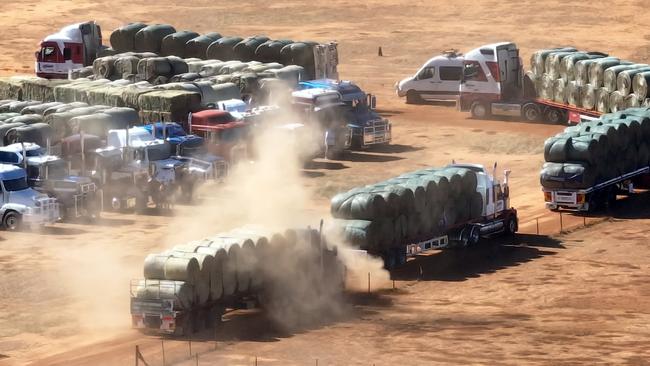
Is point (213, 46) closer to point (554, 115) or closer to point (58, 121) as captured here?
point (554, 115)

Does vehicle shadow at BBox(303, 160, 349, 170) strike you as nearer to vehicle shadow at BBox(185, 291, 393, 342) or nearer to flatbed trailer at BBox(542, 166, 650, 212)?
flatbed trailer at BBox(542, 166, 650, 212)

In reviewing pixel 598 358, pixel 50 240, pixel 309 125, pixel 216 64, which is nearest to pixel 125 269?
pixel 50 240

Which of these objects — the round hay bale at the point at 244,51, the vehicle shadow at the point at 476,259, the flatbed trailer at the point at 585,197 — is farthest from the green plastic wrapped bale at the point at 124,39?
the vehicle shadow at the point at 476,259

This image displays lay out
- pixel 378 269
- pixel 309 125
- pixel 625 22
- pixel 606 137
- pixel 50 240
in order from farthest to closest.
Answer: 1. pixel 625 22
2. pixel 309 125
3. pixel 606 137
4. pixel 50 240
5. pixel 378 269

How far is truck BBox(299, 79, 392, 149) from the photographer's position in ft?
212

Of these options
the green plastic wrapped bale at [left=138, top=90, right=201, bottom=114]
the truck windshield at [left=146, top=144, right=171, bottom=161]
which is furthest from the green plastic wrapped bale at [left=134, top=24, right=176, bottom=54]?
the truck windshield at [left=146, top=144, right=171, bottom=161]

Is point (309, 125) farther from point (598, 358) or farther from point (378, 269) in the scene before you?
point (598, 358)

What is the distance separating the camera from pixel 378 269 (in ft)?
142

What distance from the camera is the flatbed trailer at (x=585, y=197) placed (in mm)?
51500

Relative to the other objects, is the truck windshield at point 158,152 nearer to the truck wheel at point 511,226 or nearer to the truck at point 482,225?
the truck at point 482,225

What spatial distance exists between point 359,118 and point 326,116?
191 centimetres

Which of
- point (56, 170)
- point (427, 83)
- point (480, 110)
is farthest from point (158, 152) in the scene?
point (427, 83)

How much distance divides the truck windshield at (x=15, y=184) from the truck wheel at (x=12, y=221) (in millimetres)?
866

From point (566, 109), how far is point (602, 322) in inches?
1185
